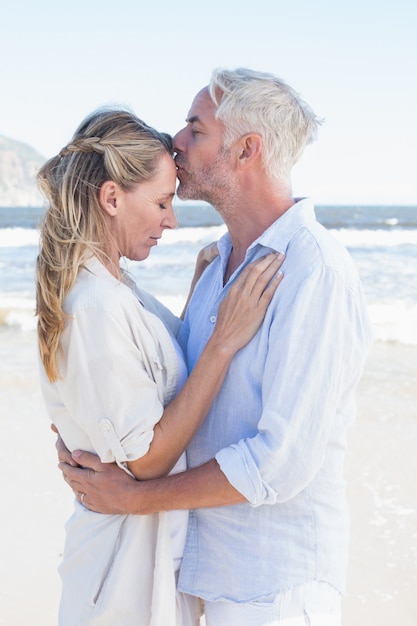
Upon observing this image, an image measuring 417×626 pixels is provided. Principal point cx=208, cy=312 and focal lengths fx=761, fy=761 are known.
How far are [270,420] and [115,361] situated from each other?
1.37 feet

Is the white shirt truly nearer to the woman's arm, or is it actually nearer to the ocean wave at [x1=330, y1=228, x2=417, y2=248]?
the woman's arm

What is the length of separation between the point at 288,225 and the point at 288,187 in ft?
0.81

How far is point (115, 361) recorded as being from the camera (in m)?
1.93

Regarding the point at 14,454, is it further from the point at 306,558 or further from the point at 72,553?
the point at 306,558

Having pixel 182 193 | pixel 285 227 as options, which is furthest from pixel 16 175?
pixel 285 227

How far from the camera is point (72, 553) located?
2125 millimetres

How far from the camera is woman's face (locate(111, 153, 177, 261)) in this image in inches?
85.6

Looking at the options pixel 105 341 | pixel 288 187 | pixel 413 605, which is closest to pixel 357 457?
pixel 413 605

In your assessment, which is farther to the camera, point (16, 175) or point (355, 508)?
point (16, 175)

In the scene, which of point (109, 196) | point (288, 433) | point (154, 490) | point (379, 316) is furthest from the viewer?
Result: point (379, 316)

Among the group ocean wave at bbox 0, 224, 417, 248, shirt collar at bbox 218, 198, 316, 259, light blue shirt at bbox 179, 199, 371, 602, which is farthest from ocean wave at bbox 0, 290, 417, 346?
ocean wave at bbox 0, 224, 417, 248

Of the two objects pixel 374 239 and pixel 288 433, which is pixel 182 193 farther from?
pixel 374 239

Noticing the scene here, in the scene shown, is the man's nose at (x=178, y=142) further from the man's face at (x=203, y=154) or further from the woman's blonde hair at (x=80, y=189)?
the woman's blonde hair at (x=80, y=189)

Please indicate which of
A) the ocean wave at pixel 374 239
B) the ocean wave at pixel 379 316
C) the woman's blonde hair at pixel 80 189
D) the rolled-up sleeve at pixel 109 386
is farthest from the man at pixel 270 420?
the ocean wave at pixel 374 239
